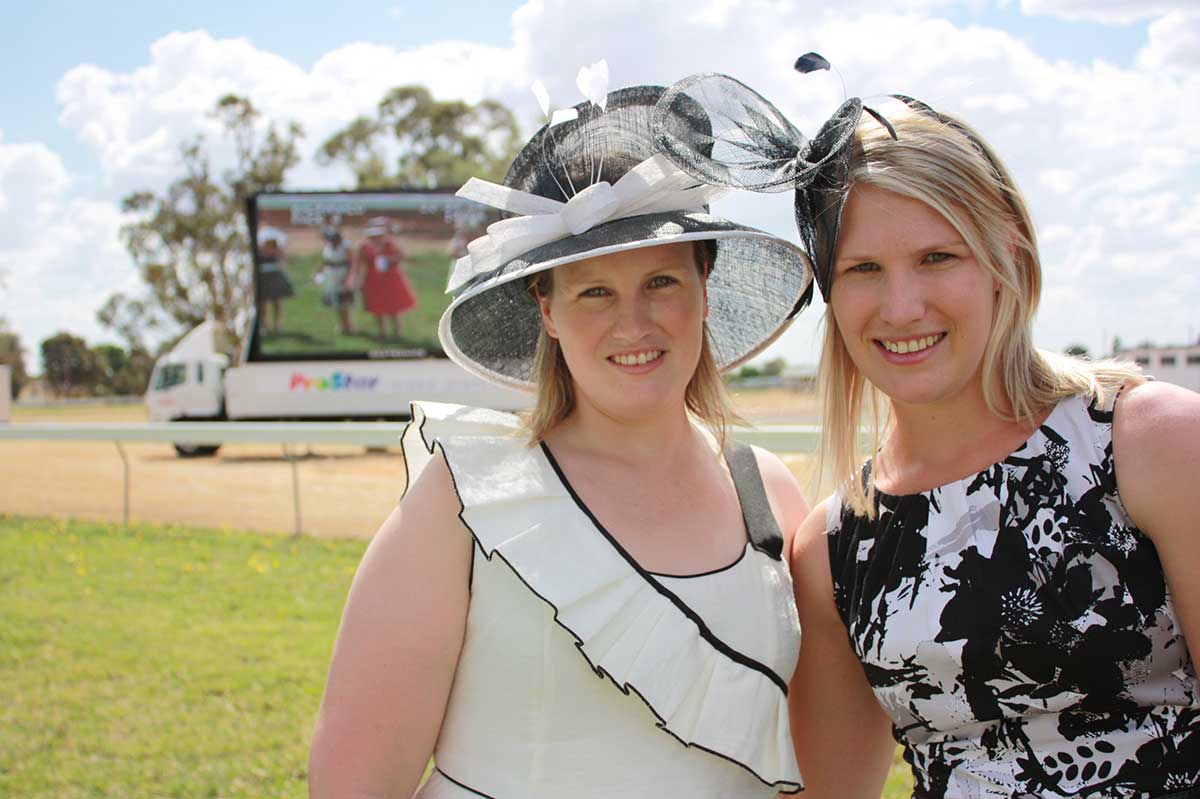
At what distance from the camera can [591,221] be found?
6.91 ft

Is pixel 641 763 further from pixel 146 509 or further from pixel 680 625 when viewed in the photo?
pixel 146 509

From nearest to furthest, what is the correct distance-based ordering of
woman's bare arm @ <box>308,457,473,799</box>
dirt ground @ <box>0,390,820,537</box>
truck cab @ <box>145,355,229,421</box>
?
woman's bare arm @ <box>308,457,473,799</box> < dirt ground @ <box>0,390,820,537</box> < truck cab @ <box>145,355,229,421</box>

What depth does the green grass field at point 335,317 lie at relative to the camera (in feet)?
67.8

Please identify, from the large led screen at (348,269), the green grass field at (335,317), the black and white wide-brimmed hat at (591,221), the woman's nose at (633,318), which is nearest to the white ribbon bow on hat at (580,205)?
the black and white wide-brimmed hat at (591,221)

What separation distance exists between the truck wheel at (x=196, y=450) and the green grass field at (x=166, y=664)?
11.1 metres

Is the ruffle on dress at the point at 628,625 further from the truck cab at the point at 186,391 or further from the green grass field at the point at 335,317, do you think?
the truck cab at the point at 186,391

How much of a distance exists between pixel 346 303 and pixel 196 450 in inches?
161

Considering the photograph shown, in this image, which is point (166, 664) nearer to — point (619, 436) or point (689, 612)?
point (619, 436)

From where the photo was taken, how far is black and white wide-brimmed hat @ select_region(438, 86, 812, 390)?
2100 millimetres

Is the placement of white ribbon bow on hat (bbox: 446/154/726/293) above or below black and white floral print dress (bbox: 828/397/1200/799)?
above

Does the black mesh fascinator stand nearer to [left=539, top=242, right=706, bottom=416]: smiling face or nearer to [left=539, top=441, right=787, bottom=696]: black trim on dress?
[left=539, top=242, right=706, bottom=416]: smiling face

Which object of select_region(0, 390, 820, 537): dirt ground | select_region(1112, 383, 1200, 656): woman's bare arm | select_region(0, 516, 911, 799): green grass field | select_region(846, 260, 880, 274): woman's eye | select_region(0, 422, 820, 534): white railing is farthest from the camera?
Answer: select_region(0, 390, 820, 537): dirt ground

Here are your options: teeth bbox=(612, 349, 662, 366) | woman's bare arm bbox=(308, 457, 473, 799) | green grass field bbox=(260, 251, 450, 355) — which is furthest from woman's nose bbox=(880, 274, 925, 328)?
green grass field bbox=(260, 251, 450, 355)

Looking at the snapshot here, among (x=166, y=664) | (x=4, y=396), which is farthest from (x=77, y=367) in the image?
(x=166, y=664)
